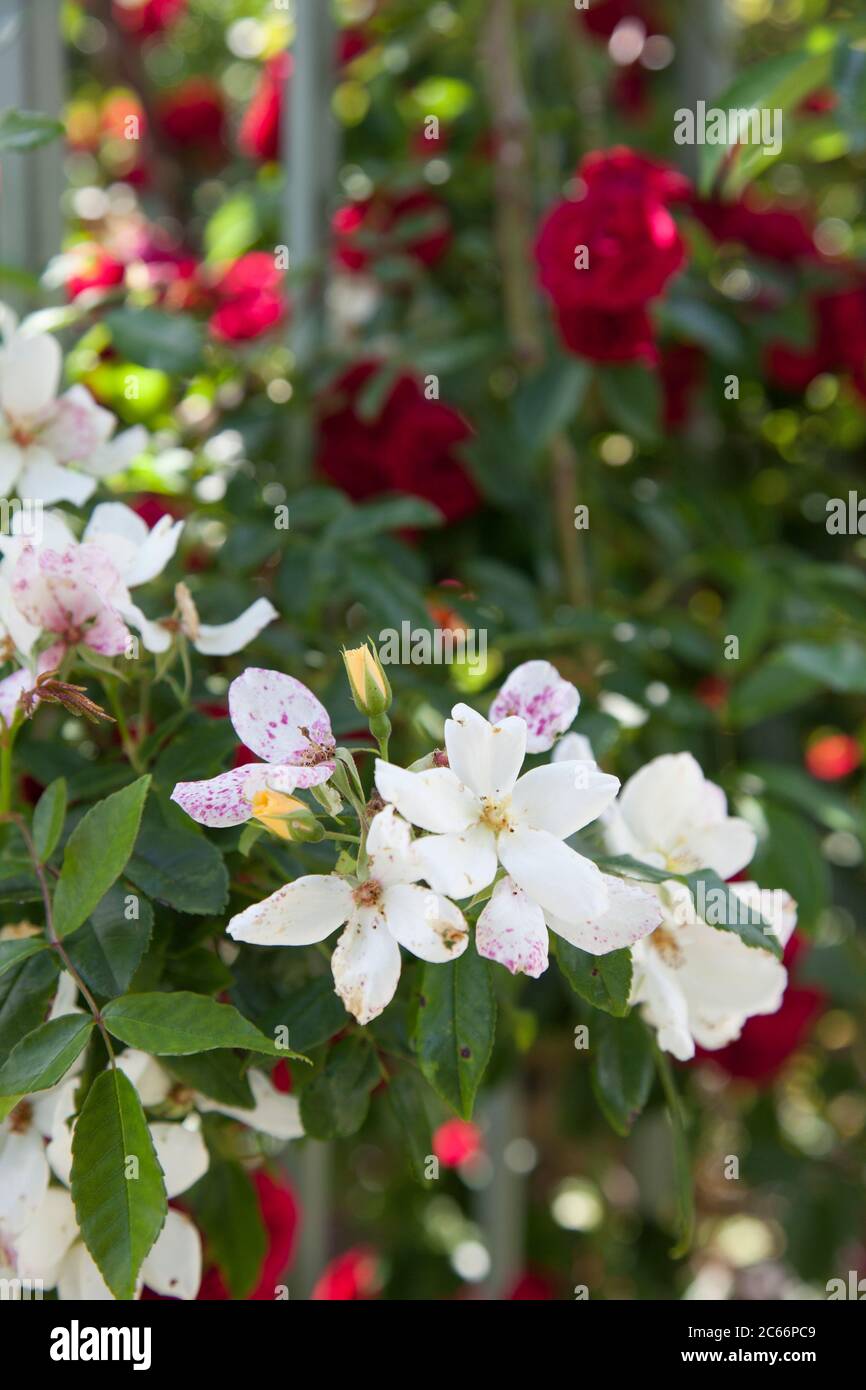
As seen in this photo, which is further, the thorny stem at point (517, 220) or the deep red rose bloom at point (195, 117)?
the deep red rose bloom at point (195, 117)

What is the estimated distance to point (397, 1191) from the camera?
1.32 m

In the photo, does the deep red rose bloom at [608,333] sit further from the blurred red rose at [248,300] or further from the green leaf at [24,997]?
the green leaf at [24,997]

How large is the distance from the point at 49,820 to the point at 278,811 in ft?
0.44

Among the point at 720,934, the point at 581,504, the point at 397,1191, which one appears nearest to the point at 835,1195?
the point at 397,1191

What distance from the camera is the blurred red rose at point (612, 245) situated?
0.88 m

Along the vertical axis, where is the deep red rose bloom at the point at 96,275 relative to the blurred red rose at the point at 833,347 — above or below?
above

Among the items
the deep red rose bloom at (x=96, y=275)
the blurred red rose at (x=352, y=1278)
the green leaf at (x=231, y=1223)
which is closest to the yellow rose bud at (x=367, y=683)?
the green leaf at (x=231, y=1223)

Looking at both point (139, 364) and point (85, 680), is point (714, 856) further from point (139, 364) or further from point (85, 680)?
point (139, 364)

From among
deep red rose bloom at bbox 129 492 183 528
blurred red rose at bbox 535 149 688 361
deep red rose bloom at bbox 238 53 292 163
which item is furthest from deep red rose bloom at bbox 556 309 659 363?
deep red rose bloom at bbox 238 53 292 163

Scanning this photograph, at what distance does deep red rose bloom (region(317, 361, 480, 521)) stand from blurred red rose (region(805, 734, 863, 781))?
0.42 metres

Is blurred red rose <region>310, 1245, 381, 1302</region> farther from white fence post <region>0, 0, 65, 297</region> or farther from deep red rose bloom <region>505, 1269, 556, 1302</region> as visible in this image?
white fence post <region>0, 0, 65, 297</region>

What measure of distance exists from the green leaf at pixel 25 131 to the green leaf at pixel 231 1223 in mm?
518

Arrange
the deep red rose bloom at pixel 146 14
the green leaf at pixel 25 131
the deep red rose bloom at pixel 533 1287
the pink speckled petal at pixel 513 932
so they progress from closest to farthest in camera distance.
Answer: the pink speckled petal at pixel 513 932, the green leaf at pixel 25 131, the deep red rose bloom at pixel 533 1287, the deep red rose bloom at pixel 146 14

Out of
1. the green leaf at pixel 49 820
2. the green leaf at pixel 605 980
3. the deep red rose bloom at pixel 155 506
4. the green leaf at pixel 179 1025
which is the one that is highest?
the deep red rose bloom at pixel 155 506
